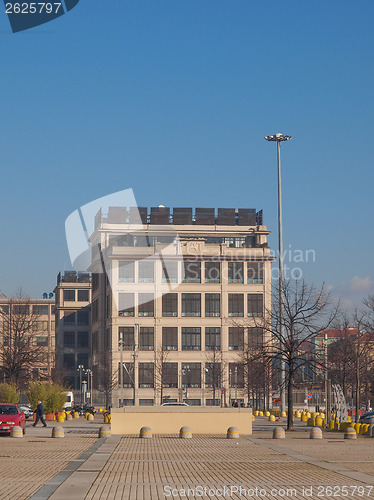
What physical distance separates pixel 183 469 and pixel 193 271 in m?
101

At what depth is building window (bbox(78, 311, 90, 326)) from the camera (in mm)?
165750

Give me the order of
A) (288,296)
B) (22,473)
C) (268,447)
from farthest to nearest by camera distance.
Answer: (288,296) < (268,447) < (22,473)

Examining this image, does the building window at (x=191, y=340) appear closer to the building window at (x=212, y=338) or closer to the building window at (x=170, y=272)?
the building window at (x=212, y=338)

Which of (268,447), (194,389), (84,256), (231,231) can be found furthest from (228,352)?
(268,447)

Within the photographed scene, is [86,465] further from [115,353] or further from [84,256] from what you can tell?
[84,256]

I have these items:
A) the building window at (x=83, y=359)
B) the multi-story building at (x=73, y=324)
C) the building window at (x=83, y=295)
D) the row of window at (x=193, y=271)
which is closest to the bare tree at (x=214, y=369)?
the row of window at (x=193, y=271)

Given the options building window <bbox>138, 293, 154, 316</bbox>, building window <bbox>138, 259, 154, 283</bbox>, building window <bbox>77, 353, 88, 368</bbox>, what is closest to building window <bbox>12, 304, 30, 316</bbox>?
building window <bbox>138, 259, 154, 283</bbox>

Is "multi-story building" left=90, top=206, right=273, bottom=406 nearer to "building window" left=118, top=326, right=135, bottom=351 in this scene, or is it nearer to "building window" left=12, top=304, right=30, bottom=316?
"building window" left=118, top=326, right=135, bottom=351

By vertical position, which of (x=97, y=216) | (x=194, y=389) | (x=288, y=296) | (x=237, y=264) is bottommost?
(x=194, y=389)

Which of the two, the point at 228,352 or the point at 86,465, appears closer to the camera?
the point at 86,465

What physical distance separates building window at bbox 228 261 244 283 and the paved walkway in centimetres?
8879

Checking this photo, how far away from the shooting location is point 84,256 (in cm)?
14500

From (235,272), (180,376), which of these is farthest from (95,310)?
(235,272)

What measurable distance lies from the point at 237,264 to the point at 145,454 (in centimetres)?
9711
